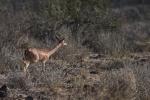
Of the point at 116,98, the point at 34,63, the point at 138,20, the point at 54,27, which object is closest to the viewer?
the point at 116,98

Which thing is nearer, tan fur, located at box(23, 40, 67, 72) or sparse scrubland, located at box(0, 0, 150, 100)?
sparse scrubland, located at box(0, 0, 150, 100)

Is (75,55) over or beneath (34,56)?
beneath

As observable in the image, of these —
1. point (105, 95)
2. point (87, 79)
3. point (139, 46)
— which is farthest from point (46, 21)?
point (105, 95)

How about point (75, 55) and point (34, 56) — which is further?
point (75, 55)

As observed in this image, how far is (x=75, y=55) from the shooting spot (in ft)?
59.7

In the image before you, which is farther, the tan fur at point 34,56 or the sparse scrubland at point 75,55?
the tan fur at point 34,56

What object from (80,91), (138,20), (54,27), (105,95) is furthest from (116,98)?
(138,20)

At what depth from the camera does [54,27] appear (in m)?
20.8

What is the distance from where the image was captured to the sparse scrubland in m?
12.1

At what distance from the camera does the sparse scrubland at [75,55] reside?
12.1 m

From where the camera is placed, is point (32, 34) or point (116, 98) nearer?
point (116, 98)

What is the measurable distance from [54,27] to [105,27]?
6.74ft

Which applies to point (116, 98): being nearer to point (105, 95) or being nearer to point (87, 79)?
point (105, 95)

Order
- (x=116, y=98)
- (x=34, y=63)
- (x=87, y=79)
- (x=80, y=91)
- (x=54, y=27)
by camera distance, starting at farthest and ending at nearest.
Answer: (x=54, y=27), (x=34, y=63), (x=87, y=79), (x=80, y=91), (x=116, y=98)
